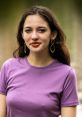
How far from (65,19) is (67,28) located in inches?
5.8

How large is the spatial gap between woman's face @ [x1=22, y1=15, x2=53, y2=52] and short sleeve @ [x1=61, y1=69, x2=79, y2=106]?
0.21m

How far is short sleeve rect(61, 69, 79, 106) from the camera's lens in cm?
251

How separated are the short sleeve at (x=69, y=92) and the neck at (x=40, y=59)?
150 millimetres

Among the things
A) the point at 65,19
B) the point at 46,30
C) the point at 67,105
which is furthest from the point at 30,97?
the point at 65,19

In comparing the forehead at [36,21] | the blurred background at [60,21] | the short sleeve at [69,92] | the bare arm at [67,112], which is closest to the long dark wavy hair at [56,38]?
the forehead at [36,21]

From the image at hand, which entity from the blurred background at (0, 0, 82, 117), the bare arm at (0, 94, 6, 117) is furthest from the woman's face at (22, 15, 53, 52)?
the blurred background at (0, 0, 82, 117)

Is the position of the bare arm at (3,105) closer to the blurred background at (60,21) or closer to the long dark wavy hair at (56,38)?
the long dark wavy hair at (56,38)

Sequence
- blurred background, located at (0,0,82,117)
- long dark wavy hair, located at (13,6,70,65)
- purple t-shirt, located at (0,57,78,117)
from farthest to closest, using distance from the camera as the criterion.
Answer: blurred background, located at (0,0,82,117) → long dark wavy hair, located at (13,6,70,65) → purple t-shirt, located at (0,57,78,117)

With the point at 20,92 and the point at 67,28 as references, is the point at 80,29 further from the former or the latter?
the point at 20,92

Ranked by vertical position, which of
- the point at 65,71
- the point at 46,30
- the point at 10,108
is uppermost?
the point at 46,30

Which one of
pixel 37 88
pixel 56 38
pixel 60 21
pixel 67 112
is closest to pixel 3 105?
pixel 37 88

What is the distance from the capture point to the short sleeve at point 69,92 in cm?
251

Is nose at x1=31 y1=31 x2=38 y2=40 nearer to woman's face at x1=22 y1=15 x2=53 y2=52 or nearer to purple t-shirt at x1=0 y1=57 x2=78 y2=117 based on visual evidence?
woman's face at x1=22 y1=15 x2=53 y2=52

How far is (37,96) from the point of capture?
2471 millimetres
